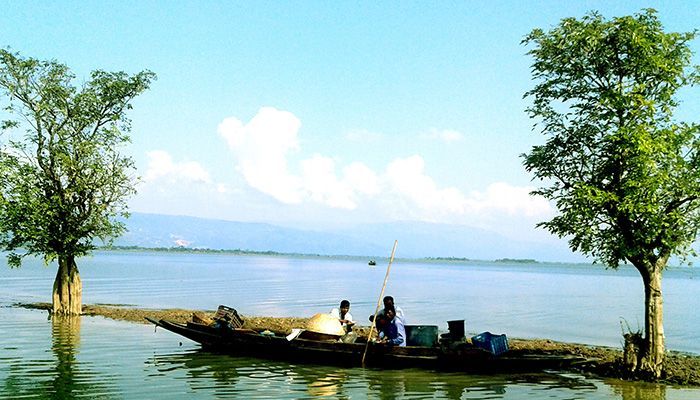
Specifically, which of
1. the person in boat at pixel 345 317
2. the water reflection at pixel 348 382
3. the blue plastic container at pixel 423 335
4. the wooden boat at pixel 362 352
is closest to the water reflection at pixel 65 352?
the water reflection at pixel 348 382

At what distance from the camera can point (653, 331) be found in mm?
17891

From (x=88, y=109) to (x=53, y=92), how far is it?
1637 millimetres

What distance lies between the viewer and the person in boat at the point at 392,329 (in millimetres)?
19766

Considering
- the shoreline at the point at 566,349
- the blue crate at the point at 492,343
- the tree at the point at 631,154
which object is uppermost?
the tree at the point at 631,154

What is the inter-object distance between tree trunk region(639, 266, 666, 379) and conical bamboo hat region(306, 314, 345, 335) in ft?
30.6

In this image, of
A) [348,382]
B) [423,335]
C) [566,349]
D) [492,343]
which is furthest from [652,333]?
[348,382]

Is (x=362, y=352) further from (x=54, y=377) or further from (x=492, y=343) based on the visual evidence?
(x=54, y=377)

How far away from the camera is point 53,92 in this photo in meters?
28.5

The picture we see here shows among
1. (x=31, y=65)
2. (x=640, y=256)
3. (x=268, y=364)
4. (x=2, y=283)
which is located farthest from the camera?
(x=2, y=283)

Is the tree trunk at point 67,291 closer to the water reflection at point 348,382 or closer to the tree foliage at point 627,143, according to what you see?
the water reflection at point 348,382

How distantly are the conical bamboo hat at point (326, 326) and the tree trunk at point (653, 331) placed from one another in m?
9.32

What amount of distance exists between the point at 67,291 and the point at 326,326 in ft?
54.2

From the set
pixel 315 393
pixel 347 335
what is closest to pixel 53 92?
pixel 347 335

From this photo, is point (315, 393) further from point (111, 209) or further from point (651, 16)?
point (111, 209)
